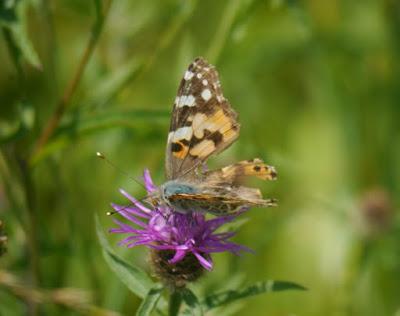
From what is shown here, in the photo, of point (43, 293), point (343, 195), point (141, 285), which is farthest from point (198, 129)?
point (343, 195)

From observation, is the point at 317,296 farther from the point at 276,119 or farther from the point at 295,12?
the point at 295,12

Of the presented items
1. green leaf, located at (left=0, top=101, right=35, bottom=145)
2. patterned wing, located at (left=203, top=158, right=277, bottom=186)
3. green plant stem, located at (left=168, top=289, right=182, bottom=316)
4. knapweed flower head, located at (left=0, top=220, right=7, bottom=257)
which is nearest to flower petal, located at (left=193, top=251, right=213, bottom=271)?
green plant stem, located at (left=168, top=289, right=182, bottom=316)

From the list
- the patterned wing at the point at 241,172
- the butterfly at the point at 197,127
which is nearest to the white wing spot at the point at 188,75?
the butterfly at the point at 197,127

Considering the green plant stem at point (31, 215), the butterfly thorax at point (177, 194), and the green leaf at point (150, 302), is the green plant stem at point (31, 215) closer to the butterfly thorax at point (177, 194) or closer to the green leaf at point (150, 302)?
the butterfly thorax at point (177, 194)

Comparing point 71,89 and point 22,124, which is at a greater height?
point 71,89

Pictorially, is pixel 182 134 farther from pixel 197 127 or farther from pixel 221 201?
pixel 221 201

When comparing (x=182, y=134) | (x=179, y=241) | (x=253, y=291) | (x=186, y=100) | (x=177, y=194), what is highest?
(x=186, y=100)

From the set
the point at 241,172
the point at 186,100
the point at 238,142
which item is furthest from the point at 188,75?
the point at 238,142
